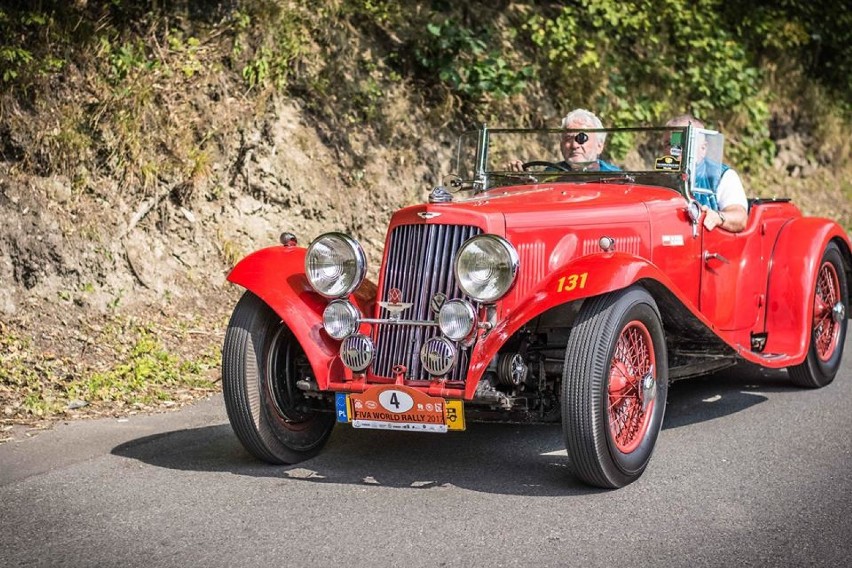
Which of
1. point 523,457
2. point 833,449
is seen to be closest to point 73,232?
point 523,457

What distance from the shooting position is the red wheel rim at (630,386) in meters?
4.61

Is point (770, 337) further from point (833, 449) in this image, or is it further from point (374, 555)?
point (374, 555)

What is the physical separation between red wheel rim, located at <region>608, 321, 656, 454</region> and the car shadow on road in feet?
0.73

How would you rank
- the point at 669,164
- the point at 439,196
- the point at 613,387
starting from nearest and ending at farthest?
the point at 613,387 < the point at 439,196 < the point at 669,164

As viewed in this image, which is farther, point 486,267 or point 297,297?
point 297,297

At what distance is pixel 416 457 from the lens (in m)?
5.05

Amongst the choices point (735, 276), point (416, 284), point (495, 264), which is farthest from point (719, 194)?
point (416, 284)

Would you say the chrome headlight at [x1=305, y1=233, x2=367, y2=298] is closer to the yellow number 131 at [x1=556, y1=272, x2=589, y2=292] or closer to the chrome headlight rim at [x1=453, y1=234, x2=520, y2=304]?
the chrome headlight rim at [x1=453, y1=234, x2=520, y2=304]

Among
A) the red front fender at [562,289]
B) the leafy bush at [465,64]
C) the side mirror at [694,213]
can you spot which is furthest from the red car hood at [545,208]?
the leafy bush at [465,64]

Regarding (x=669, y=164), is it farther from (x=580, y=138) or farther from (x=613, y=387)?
(x=613, y=387)

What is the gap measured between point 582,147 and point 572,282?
175 cm

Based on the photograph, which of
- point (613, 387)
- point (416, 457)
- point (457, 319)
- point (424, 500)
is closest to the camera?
point (424, 500)

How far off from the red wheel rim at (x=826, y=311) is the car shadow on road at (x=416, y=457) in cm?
113

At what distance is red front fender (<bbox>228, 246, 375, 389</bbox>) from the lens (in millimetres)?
4707
